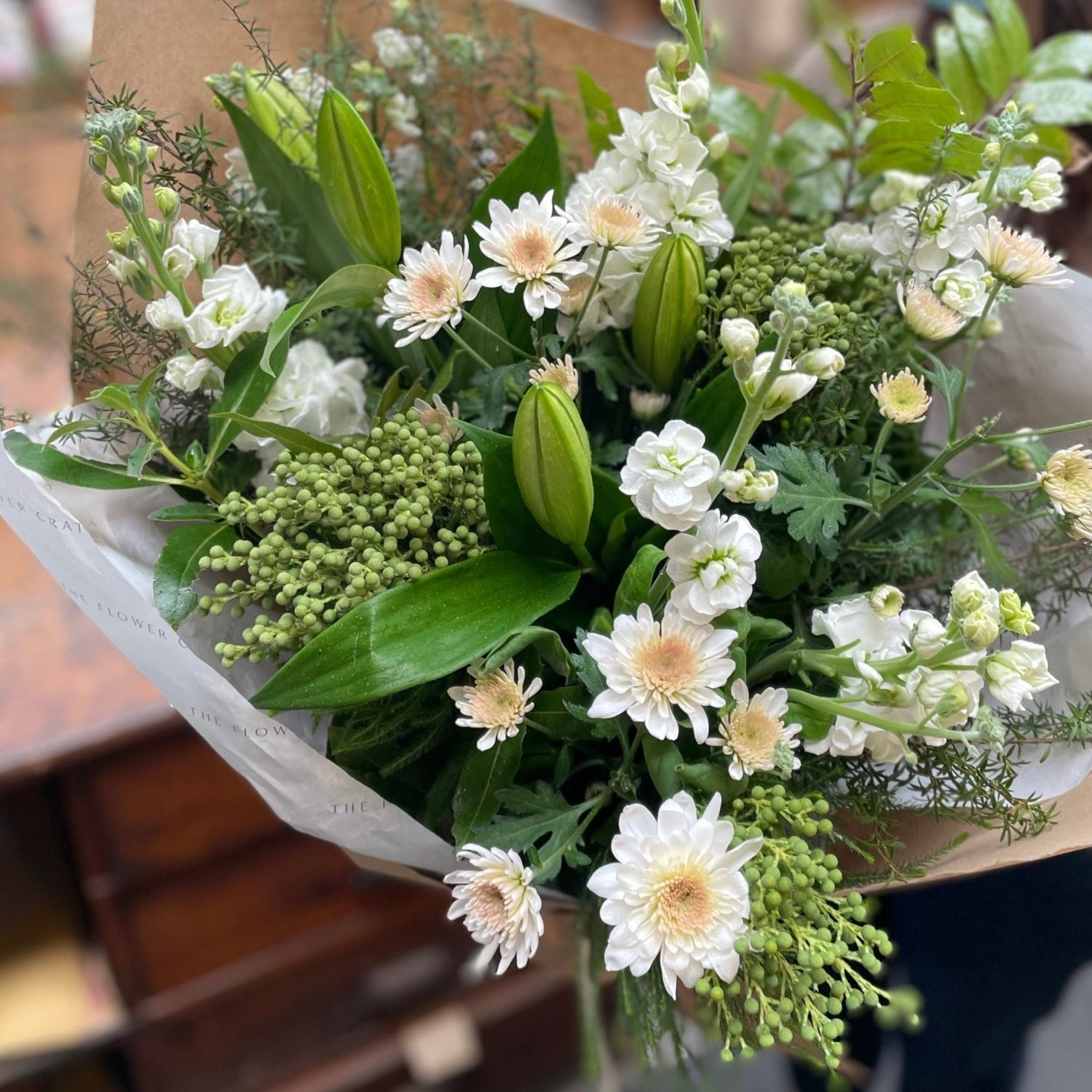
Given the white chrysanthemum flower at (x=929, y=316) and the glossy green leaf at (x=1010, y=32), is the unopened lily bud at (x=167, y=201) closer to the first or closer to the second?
the white chrysanthemum flower at (x=929, y=316)

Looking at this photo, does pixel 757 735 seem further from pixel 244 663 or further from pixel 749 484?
pixel 244 663

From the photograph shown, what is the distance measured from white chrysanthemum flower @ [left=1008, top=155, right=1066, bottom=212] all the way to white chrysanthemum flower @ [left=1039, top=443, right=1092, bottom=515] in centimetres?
10

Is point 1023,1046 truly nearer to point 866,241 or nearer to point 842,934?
point 842,934

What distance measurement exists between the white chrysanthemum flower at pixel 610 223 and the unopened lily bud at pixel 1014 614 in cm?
20

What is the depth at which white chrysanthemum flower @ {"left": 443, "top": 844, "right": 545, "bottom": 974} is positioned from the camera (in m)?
0.34

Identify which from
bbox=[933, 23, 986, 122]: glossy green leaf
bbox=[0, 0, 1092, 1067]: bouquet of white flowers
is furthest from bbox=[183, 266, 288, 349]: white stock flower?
bbox=[933, 23, 986, 122]: glossy green leaf

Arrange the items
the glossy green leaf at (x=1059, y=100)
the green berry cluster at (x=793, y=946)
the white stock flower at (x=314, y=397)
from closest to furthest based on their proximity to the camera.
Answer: the green berry cluster at (x=793, y=946)
the white stock flower at (x=314, y=397)
the glossy green leaf at (x=1059, y=100)

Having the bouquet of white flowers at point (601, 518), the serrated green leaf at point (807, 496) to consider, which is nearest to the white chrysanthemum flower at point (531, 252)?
the bouquet of white flowers at point (601, 518)

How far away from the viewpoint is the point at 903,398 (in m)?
0.37

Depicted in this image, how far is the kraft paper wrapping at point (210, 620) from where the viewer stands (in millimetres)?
378

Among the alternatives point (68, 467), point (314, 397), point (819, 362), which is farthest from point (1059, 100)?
point (68, 467)

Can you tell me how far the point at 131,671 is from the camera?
864 mm

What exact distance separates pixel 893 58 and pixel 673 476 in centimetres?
22

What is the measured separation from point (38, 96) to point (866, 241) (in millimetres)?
1091
